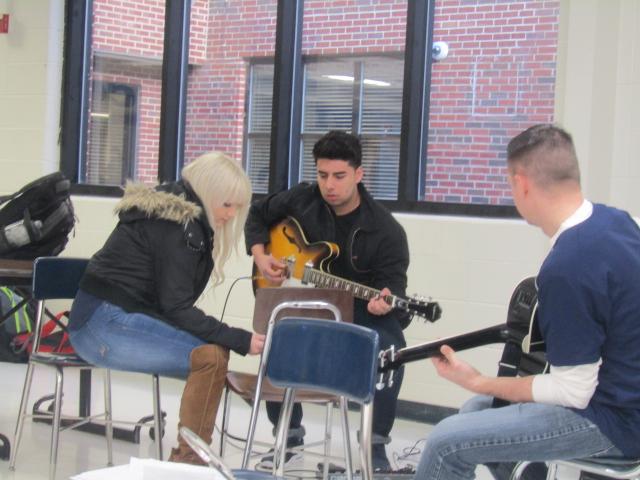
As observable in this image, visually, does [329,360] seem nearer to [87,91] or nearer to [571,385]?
[571,385]

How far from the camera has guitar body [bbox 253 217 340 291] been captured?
11.4 feet

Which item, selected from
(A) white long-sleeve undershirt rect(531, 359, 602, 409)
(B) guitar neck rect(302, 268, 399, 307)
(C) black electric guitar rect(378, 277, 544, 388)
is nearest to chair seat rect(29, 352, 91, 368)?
(B) guitar neck rect(302, 268, 399, 307)

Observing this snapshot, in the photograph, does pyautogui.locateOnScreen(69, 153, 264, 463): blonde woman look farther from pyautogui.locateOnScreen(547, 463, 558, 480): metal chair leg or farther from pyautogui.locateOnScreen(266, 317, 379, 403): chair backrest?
pyautogui.locateOnScreen(547, 463, 558, 480): metal chair leg

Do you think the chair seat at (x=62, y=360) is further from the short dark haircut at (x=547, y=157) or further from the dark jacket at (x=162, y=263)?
the short dark haircut at (x=547, y=157)

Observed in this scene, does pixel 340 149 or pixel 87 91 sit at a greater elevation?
pixel 87 91

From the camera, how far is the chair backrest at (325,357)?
2314 millimetres

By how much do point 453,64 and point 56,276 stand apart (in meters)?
2.17

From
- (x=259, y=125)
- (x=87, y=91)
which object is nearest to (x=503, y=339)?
(x=259, y=125)

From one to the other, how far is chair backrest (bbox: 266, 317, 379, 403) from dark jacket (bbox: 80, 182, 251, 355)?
0.43 m

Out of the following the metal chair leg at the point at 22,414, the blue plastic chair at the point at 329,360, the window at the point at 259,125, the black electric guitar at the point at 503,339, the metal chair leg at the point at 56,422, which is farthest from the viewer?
the window at the point at 259,125

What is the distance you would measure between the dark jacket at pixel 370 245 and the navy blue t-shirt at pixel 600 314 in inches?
58.7

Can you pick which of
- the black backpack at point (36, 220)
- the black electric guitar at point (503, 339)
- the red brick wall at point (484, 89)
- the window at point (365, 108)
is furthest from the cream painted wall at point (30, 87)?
the black electric guitar at point (503, 339)

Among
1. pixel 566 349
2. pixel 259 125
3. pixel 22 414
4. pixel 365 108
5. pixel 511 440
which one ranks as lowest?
pixel 22 414

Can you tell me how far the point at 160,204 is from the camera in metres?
2.94
